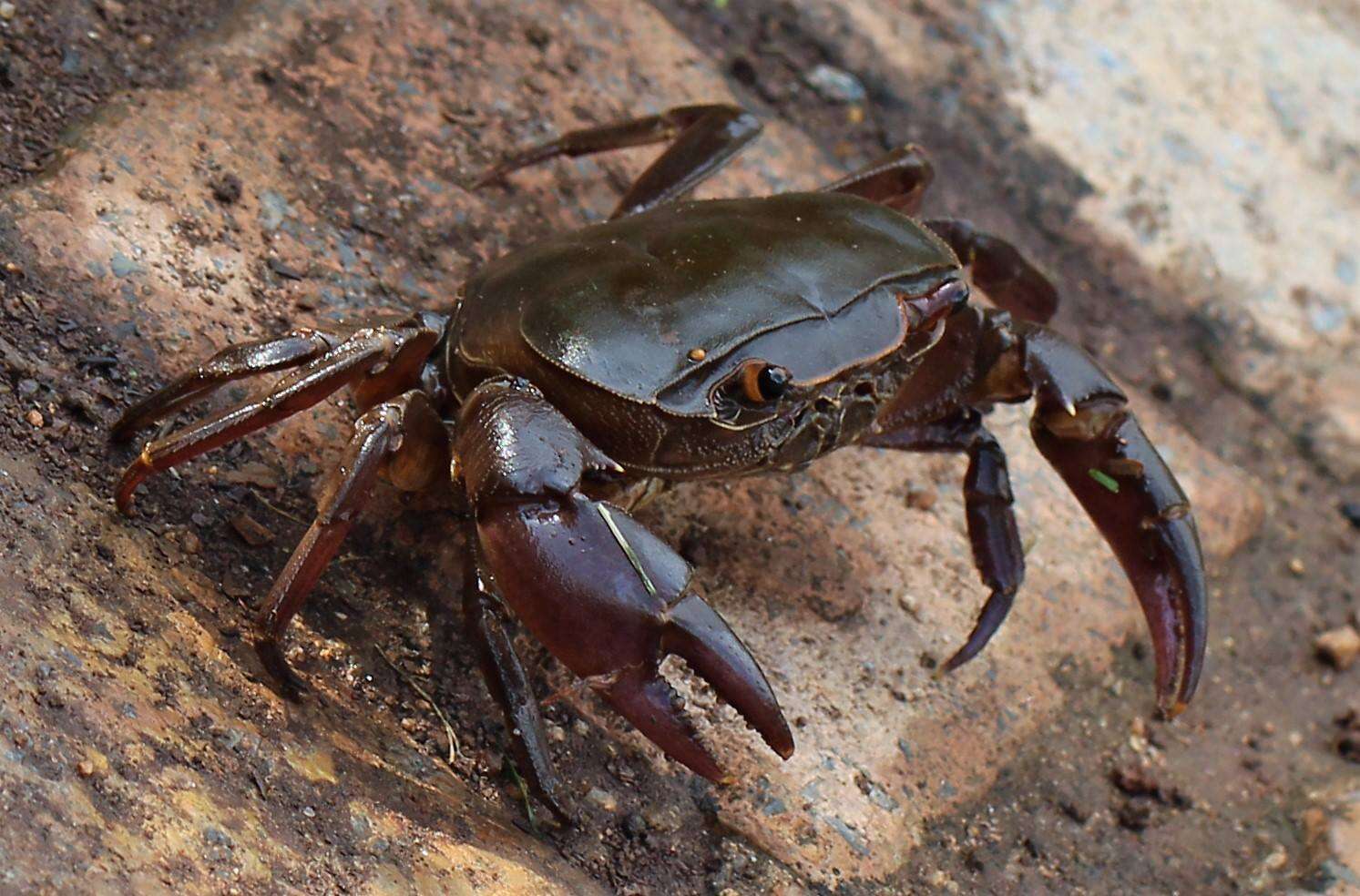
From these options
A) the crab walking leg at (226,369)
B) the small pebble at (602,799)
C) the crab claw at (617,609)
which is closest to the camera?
the crab claw at (617,609)

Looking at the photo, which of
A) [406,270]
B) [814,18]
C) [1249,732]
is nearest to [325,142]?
[406,270]

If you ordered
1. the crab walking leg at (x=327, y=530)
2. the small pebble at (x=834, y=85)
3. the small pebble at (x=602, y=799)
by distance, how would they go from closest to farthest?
the crab walking leg at (x=327, y=530), the small pebble at (x=602, y=799), the small pebble at (x=834, y=85)

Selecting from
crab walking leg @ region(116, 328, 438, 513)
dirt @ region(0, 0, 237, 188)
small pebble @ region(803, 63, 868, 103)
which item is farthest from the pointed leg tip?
dirt @ region(0, 0, 237, 188)

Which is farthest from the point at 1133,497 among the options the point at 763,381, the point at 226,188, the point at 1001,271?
the point at 226,188

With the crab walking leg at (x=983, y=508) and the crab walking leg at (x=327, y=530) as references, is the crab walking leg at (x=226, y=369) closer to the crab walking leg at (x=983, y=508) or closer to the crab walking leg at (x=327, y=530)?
the crab walking leg at (x=327, y=530)

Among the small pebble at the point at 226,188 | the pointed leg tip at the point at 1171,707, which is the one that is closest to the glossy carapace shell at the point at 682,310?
the small pebble at the point at 226,188

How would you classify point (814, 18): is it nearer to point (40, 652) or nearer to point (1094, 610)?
point (1094, 610)

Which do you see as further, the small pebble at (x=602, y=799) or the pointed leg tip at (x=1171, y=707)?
the pointed leg tip at (x=1171, y=707)
